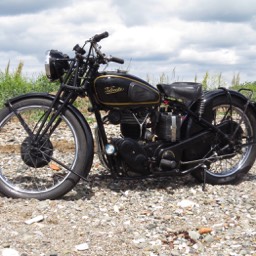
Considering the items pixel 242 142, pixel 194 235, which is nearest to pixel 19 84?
pixel 242 142

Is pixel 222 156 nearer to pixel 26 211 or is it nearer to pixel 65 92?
pixel 65 92

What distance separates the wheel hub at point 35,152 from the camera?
5543 millimetres

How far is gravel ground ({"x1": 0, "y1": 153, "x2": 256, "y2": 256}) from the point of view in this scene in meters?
4.47

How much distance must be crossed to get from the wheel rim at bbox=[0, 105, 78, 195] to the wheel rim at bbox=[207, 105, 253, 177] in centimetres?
159

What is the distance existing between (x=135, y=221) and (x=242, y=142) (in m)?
1.95

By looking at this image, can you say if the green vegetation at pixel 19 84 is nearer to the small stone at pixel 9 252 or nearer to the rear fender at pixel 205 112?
the rear fender at pixel 205 112

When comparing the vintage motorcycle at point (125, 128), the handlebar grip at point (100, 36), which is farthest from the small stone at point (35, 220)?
the handlebar grip at point (100, 36)

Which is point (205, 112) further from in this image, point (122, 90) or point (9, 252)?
point (9, 252)

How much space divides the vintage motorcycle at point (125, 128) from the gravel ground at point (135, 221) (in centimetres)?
22

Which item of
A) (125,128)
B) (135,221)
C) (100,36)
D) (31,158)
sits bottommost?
(135,221)

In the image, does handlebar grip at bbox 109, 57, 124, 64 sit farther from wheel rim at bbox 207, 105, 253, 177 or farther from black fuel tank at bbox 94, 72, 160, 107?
wheel rim at bbox 207, 105, 253, 177

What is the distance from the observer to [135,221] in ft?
16.8

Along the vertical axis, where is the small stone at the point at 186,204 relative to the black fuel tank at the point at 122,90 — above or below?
below

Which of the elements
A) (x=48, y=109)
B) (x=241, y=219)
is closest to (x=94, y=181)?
(x=48, y=109)
